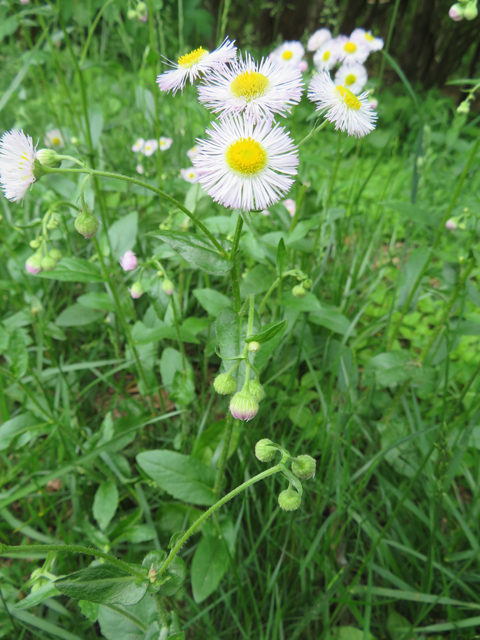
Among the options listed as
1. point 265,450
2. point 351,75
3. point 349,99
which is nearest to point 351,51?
point 351,75

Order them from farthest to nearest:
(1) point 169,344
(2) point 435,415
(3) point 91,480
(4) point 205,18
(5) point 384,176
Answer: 1. (4) point 205,18
2. (5) point 384,176
3. (1) point 169,344
4. (2) point 435,415
5. (3) point 91,480

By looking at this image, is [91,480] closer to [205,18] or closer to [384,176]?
[384,176]

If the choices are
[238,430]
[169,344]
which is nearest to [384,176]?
[169,344]

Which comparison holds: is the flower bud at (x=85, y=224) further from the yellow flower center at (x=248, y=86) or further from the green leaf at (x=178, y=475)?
the green leaf at (x=178, y=475)

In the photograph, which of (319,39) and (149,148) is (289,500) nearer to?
(149,148)

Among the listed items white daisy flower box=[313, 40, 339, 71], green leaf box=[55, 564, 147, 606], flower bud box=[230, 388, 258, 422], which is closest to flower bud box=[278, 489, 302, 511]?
flower bud box=[230, 388, 258, 422]

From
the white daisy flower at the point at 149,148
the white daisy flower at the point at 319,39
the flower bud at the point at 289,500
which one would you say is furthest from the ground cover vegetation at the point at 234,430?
the white daisy flower at the point at 149,148
